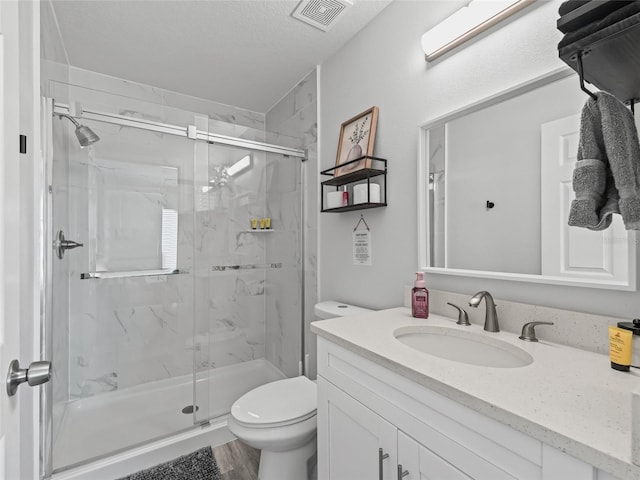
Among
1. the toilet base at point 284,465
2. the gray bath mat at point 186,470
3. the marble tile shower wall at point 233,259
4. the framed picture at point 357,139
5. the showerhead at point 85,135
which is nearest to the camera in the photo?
the toilet base at point 284,465

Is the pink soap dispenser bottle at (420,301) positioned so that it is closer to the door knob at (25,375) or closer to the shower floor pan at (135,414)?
the door knob at (25,375)

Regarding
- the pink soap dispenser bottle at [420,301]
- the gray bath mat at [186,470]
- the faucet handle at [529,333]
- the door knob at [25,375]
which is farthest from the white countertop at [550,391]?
the gray bath mat at [186,470]

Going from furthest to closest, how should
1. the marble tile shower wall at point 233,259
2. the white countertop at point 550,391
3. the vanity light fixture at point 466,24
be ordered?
the marble tile shower wall at point 233,259
the vanity light fixture at point 466,24
the white countertop at point 550,391

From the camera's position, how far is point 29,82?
0.99 meters

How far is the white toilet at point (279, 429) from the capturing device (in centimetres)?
128

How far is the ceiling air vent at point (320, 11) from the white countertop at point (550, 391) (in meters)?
1.63

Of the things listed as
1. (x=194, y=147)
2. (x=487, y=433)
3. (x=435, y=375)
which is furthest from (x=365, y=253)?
(x=194, y=147)

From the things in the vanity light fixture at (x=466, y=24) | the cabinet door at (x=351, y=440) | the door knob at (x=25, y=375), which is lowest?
the cabinet door at (x=351, y=440)

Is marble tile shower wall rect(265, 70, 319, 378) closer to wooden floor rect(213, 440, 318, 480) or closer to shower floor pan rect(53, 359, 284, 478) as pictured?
shower floor pan rect(53, 359, 284, 478)

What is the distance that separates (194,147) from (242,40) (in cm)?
72

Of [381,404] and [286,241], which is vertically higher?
[286,241]

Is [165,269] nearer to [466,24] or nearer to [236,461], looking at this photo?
[236,461]

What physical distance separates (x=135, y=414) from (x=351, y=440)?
1.64 m

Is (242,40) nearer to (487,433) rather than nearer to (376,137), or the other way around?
(376,137)
